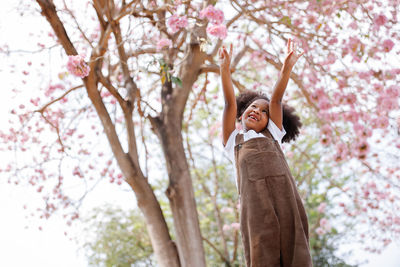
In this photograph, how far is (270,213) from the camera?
174 cm

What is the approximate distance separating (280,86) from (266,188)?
491 mm

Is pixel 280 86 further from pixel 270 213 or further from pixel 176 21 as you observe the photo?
pixel 176 21

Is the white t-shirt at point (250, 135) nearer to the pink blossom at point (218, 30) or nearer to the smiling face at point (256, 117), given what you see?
the smiling face at point (256, 117)

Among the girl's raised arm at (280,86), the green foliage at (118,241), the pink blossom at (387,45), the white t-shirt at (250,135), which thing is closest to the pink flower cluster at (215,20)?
the girl's raised arm at (280,86)

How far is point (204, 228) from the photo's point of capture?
6.58m

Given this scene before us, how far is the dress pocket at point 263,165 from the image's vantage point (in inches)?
70.7

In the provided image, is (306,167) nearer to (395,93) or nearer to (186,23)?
(395,93)

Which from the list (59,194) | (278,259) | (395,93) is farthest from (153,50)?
(278,259)

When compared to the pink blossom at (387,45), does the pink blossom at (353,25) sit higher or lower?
higher

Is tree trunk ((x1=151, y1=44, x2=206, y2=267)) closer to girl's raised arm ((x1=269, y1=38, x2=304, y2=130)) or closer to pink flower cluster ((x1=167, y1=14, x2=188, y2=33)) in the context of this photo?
pink flower cluster ((x1=167, y1=14, x2=188, y2=33))

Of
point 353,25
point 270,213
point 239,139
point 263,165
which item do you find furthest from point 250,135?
point 353,25

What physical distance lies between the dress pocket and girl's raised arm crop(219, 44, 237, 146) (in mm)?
225

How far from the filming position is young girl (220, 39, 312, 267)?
68.1 inches

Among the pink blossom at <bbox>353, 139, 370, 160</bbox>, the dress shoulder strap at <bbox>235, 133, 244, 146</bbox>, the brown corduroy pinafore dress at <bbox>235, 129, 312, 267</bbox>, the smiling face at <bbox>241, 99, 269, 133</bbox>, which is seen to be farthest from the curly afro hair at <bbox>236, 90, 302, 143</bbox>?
the pink blossom at <bbox>353, 139, 370, 160</bbox>
